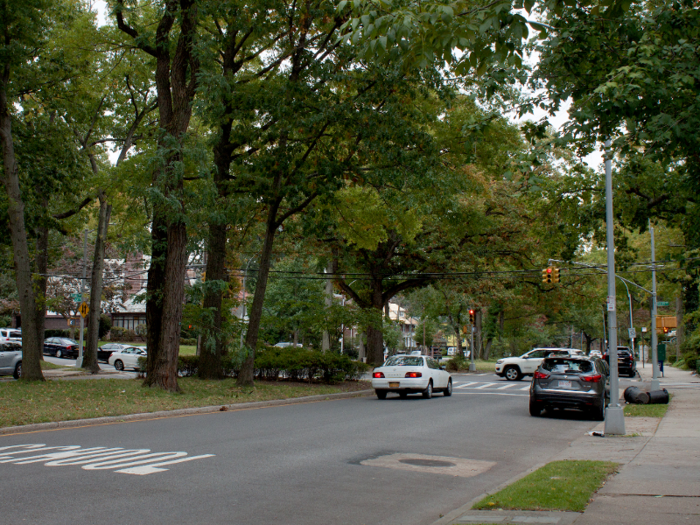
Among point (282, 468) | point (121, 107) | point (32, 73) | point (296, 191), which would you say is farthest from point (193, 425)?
point (121, 107)

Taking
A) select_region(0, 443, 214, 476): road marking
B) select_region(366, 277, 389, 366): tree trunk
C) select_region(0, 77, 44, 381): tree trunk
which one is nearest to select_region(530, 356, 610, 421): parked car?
select_region(0, 443, 214, 476): road marking

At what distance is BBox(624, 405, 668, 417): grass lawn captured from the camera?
1711cm

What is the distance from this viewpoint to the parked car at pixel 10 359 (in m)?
24.2

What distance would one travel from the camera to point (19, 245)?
20453 millimetres

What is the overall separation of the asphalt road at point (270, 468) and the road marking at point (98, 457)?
1.1 inches

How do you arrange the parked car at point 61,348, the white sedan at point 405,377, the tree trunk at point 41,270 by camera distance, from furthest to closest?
the parked car at point 61,348
the tree trunk at point 41,270
the white sedan at point 405,377

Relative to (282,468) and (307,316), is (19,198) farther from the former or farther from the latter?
(282,468)

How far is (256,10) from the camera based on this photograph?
19.5 m

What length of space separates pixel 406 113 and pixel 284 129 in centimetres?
389

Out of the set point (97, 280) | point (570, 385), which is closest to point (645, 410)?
point (570, 385)

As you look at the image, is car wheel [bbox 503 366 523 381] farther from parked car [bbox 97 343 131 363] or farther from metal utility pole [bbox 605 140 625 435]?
parked car [bbox 97 343 131 363]

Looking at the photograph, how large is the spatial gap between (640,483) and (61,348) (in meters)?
47.7

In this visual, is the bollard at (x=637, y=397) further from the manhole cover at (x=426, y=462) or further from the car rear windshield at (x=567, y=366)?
the manhole cover at (x=426, y=462)

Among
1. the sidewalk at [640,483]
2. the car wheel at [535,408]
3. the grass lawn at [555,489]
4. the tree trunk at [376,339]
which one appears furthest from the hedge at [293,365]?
the grass lawn at [555,489]
